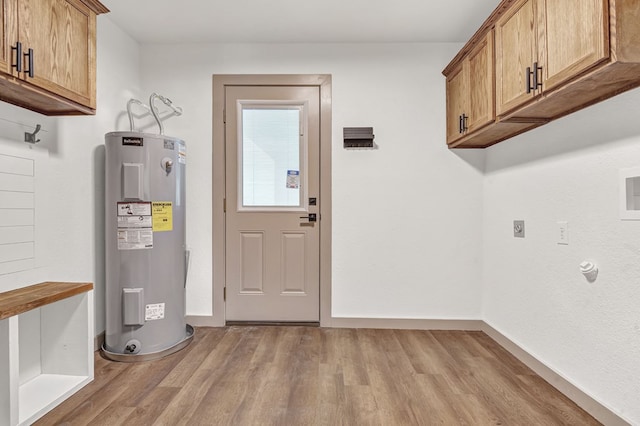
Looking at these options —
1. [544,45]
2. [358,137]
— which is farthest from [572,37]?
[358,137]

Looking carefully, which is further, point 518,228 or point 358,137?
point 358,137

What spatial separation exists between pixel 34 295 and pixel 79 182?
90cm

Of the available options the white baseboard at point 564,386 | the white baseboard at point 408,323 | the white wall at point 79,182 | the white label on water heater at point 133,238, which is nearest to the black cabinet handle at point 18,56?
the white wall at point 79,182

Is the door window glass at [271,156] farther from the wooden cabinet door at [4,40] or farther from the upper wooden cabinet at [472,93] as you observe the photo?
the wooden cabinet door at [4,40]

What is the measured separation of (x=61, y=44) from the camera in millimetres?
1949

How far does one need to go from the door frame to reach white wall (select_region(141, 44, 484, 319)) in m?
0.06

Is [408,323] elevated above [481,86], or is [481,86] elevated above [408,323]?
[481,86]

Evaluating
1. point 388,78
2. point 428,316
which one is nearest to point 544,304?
point 428,316

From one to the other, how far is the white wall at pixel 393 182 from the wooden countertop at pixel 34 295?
1.28 m

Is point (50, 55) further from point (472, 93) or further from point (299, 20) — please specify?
point (472, 93)

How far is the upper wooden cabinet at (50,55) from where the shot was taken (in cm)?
169

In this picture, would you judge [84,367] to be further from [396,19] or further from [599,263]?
[396,19]

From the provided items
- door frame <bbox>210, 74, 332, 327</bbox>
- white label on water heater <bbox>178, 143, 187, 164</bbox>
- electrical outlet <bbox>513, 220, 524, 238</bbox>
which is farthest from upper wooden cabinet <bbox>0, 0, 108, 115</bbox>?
electrical outlet <bbox>513, 220, 524, 238</bbox>

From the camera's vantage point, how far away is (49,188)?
232 centimetres
